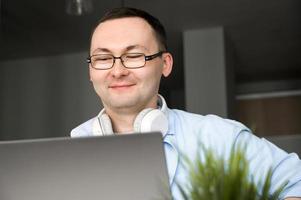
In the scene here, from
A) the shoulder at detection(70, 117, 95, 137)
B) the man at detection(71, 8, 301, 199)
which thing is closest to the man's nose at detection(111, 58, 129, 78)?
the man at detection(71, 8, 301, 199)

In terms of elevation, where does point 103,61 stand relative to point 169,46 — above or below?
above

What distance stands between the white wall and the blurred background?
0.01m

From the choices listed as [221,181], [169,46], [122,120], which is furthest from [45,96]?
[221,181]

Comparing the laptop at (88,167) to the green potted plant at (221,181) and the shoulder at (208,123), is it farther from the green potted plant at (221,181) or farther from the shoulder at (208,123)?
the shoulder at (208,123)

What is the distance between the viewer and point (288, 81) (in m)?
7.38

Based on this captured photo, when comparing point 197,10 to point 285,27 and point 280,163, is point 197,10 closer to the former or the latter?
point 285,27

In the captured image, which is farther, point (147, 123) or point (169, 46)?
point (169, 46)

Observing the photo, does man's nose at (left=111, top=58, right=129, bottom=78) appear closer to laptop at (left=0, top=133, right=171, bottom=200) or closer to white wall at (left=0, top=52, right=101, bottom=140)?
laptop at (left=0, top=133, right=171, bottom=200)

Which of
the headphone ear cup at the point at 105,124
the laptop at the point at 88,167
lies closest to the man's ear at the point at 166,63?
the headphone ear cup at the point at 105,124

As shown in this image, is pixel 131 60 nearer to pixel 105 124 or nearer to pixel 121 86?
pixel 121 86

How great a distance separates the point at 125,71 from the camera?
49.2 inches

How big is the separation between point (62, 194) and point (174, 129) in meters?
0.51

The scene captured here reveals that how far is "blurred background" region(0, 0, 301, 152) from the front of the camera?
4.54m

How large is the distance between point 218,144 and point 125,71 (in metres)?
0.30
